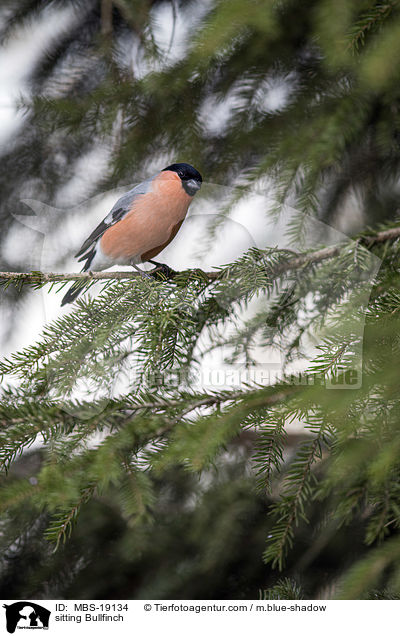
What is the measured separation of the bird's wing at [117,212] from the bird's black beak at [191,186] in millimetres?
34

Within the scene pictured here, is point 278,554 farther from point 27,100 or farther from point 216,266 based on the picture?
point 27,100

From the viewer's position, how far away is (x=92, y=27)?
0.81m

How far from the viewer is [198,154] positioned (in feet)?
2.17
